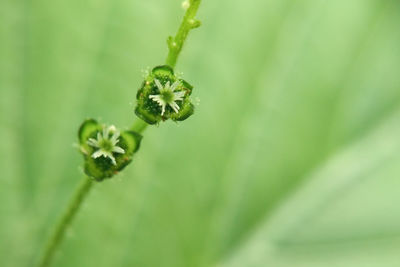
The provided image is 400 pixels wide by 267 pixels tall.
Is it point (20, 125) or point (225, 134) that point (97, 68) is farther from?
point (225, 134)

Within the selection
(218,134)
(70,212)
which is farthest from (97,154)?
(218,134)

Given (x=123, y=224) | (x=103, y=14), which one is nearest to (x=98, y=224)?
(x=123, y=224)

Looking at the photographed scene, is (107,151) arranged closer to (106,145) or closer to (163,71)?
(106,145)

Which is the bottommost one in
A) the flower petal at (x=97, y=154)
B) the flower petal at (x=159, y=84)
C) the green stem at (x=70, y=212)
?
the flower petal at (x=97, y=154)

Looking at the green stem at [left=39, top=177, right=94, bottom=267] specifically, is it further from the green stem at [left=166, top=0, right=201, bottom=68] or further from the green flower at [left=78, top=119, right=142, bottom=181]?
the green stem at [left=166, top=0, right=201, bottom=68]

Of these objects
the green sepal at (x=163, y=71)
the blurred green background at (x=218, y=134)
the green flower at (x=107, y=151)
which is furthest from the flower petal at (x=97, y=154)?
the blurred green background at (x=218, y=134)

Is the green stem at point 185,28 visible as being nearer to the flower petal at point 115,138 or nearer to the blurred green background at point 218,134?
the flower petal at point 115,138

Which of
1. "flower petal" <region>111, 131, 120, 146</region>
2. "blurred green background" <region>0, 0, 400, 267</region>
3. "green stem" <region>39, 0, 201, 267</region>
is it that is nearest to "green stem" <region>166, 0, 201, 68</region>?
"green stem" <region>39, 0, 201, 267</region>
